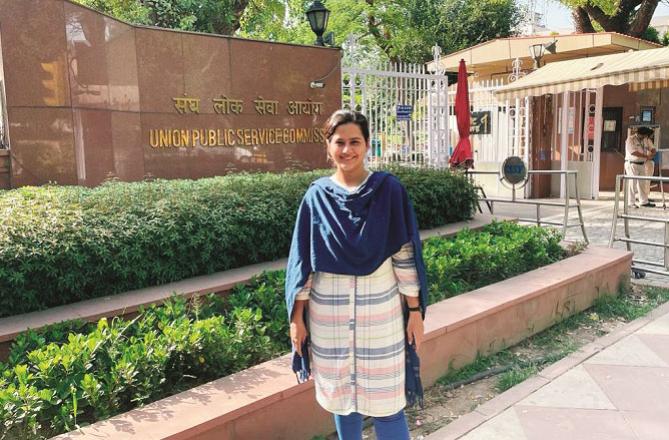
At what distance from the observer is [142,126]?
7.03 meters

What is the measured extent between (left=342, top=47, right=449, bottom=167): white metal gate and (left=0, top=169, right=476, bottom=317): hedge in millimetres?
4049

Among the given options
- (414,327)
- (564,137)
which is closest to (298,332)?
(414,327)

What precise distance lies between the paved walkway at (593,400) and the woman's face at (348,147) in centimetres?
171

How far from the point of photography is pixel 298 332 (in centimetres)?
246

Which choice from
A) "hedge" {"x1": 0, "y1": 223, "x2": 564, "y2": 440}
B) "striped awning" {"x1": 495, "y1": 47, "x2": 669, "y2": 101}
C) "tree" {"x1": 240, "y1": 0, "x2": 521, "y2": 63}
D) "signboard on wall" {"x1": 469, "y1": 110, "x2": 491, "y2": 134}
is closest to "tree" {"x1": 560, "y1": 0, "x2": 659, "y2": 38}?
"striped awning" {"x1": 495, "y1": 47, "x2": 669, "y2": 101}

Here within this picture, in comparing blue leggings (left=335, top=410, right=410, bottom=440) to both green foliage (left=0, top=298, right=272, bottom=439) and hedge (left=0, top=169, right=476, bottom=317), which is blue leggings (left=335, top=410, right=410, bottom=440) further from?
hedge (left=0, top=169, right=476, bottom=317)

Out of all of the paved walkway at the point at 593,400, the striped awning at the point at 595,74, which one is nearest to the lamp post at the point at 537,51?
the striped awning at the point at 595,74

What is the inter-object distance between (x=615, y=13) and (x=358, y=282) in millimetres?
15967

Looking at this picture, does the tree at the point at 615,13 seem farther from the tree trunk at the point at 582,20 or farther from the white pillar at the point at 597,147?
the white pillar at the point at 597,147

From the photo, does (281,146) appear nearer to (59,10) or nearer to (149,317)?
(59,10)

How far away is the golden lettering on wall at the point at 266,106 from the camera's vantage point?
811 cm

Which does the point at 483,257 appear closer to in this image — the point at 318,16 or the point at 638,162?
the point at 318,16

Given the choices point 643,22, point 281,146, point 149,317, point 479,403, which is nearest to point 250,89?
point 281,146

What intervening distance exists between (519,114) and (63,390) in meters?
12.6
